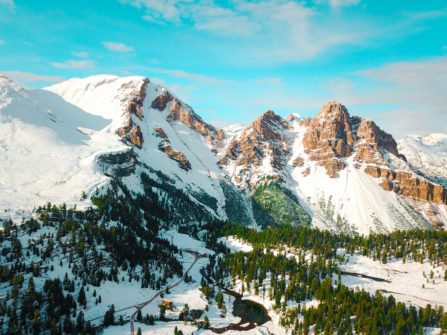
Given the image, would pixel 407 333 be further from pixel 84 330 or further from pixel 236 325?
pixel 84 330

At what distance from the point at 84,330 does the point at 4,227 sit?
86.0 metres

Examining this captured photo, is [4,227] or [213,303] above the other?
[4,227]

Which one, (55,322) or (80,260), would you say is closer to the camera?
(55,322)

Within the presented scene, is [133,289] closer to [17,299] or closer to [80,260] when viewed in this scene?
[80,260]

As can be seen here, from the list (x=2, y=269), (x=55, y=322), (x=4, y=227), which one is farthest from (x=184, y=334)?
(x=4, y=227)

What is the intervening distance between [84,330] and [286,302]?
91.1 m

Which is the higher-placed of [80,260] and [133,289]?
[80,260]

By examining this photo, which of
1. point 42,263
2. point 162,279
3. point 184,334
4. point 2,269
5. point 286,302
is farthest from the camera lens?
point 162,279

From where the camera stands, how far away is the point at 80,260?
6934 inches

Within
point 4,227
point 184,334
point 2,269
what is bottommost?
point 184,334

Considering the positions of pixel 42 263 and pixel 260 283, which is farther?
pixel 260 283

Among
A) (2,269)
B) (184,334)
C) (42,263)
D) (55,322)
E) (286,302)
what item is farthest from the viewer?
(286,302)

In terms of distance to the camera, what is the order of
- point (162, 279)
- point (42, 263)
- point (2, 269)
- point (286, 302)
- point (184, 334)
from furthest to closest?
point (162, 279), point (286, 302), point (42, 263), point (2, 269), point (184, 334)

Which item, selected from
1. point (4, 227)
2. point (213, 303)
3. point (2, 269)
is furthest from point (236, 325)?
point (4, 227)
